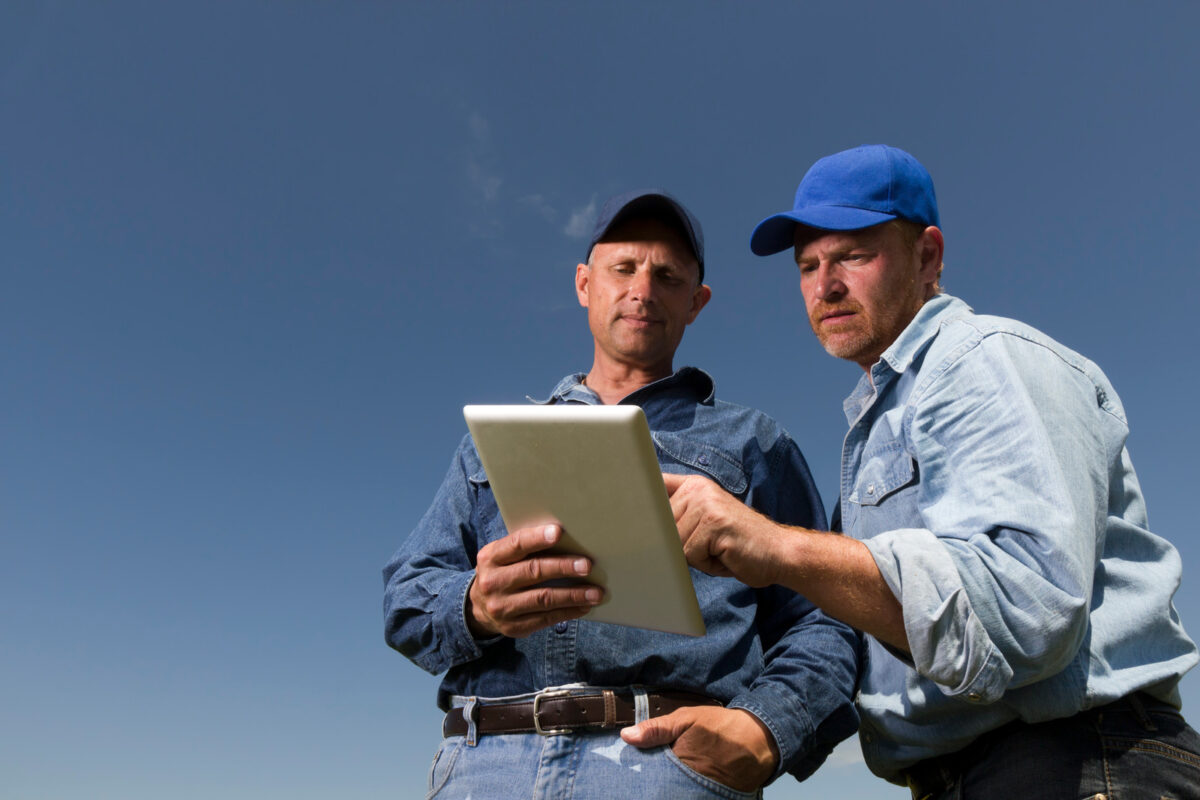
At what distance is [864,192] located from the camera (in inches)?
156

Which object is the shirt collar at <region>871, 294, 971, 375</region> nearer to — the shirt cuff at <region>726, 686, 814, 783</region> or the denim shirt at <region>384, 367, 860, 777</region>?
the denim shirt at <region>384, 367, 860, 777</region>

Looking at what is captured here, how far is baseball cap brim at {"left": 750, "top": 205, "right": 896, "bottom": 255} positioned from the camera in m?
3.91

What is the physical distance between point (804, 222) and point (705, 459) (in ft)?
3.95

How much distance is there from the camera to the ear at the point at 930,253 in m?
4.06

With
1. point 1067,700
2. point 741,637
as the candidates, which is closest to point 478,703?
point 741,637

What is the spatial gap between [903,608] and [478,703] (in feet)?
5.80

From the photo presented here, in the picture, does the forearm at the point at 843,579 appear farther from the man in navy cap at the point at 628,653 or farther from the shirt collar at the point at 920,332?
the shirt collar at the point at 920,332

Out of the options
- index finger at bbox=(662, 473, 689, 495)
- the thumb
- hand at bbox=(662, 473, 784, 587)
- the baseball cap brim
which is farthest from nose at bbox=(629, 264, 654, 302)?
the thumb

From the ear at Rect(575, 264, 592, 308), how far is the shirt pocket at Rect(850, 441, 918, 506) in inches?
76.5

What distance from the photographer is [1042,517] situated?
99.9 inches

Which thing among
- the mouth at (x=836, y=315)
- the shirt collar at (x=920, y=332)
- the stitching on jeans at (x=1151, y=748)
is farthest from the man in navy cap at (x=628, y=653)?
the stitching on jeans at (x=1151, y=748)

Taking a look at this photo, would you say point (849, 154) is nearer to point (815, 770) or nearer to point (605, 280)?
point (605, 280)

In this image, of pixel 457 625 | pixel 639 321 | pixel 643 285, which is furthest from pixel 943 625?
pixel 643 285

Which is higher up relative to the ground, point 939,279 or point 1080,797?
point 939,279
